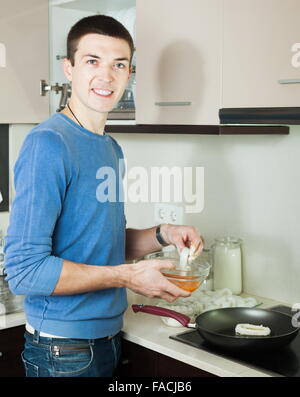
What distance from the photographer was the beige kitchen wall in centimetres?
216

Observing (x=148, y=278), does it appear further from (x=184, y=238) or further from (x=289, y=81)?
(x=289, y=81)

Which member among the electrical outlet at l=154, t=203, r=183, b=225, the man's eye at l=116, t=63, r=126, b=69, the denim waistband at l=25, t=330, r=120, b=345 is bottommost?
the denim waistband at l=25, t=330, r=120, b=345

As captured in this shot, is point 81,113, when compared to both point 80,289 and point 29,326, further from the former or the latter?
point 29,326

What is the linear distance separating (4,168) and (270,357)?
64.7 inches

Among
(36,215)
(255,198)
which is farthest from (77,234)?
(255,198)

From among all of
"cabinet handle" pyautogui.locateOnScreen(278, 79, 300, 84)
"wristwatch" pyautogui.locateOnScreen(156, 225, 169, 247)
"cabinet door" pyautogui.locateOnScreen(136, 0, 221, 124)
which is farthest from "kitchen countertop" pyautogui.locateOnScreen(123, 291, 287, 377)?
"cabinet handle" pyautogui.locateOnScreen(278, 79, 300, 84)

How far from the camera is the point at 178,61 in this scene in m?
2.02

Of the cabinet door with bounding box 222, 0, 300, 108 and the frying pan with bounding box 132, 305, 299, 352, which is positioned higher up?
the cabinet door with bounding box 222, 0, 300, 108

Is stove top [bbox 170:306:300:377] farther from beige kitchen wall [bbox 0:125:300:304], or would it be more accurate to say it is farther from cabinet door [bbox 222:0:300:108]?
cabinet door [bbox 222:0:300:108]

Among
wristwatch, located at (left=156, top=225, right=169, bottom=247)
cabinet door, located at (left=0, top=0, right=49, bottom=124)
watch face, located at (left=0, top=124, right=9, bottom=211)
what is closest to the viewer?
Answer: wristwatch, located at (left=156, top=225, right=169, bottom=247)

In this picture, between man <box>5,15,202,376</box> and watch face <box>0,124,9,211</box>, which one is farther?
watch face <box>0,124,9,211</box>

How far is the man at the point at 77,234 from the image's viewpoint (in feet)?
5.12

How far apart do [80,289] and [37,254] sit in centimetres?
15

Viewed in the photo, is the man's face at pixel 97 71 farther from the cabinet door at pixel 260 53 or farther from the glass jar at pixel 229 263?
the glass jar at pixel 229 263
